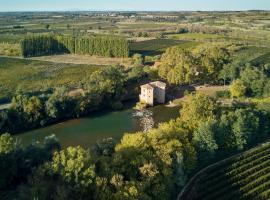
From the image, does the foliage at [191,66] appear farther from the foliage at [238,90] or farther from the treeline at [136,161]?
the treeline at [136,161]

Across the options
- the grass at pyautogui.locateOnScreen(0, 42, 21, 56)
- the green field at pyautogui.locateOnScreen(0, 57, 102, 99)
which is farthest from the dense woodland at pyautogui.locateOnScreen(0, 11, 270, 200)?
the grass at pyautogui.locateOnScreen(0, 42, 21, 56)

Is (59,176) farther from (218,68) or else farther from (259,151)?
(218,68)

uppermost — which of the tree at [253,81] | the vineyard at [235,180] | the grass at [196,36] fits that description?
the tree at [253,81]

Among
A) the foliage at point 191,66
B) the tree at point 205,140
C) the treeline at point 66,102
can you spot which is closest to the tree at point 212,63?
the foliage at point 191,66

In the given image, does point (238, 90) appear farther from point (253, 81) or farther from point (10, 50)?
point (10, 50)

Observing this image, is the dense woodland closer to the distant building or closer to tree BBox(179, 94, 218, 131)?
tree BBox(179, 94, 218, 131)

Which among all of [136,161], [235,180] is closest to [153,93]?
[235,180]

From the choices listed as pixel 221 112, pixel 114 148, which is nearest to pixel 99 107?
pixel 221 112
